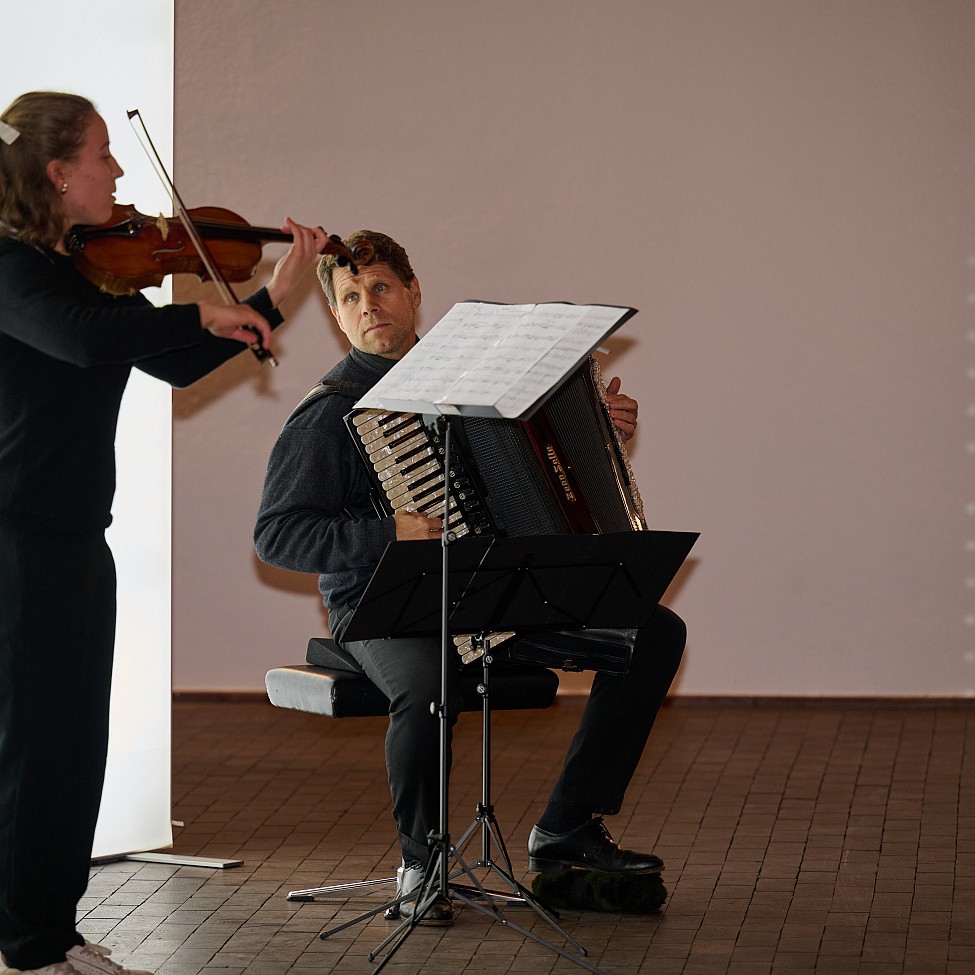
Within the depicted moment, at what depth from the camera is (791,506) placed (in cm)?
571

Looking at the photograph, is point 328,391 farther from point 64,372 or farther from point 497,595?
point 64,372

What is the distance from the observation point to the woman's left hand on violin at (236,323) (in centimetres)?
260

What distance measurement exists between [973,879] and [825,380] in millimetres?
2471

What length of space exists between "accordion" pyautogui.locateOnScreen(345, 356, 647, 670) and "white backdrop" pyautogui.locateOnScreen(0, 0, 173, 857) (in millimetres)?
765

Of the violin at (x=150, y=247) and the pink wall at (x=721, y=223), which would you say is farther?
the pink wall at (x=721, y=223)

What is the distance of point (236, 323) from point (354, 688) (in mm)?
1045

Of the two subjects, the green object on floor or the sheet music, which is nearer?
the sheet music

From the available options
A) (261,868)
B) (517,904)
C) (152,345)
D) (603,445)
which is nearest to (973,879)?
(517,904)

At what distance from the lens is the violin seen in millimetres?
2701

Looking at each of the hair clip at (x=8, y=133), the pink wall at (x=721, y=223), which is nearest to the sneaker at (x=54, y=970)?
the hair clip at (x=8, y=133)

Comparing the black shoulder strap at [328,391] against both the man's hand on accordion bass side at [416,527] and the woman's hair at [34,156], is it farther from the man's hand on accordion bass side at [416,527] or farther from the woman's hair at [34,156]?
the woman's hair at [34,156]

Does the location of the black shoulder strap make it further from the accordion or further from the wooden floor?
the wooden floor

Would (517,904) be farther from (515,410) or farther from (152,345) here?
(152,345)

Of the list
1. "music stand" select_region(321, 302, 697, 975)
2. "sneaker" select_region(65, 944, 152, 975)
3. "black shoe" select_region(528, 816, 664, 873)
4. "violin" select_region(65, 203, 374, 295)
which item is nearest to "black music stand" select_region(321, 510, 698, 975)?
"music stand" select_region(321, 302, 697, 975)
